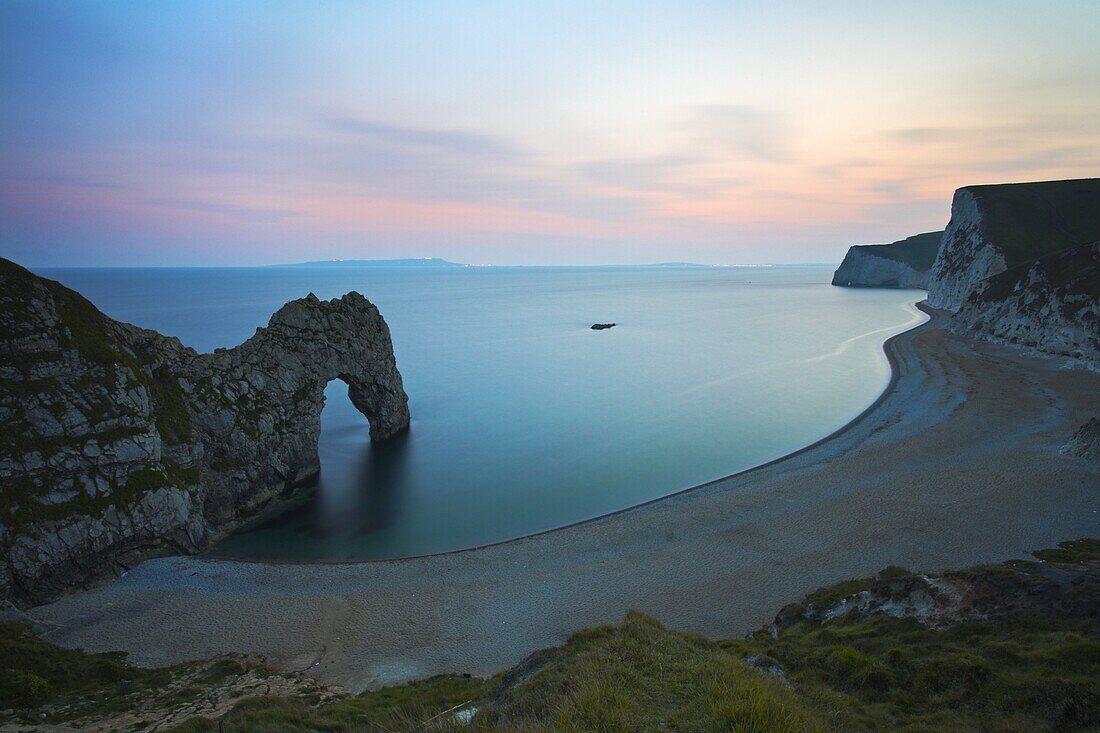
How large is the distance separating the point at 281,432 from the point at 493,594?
1736 cm

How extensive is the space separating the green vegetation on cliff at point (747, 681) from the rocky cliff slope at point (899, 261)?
631ft

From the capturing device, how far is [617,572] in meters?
20.7

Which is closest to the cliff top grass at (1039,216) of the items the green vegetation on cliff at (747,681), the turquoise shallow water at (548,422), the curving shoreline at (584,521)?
the turquoise shallow water at (548,422)

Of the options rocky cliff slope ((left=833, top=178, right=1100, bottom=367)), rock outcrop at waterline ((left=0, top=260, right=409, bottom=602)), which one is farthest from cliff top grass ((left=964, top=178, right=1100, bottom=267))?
rock outcrop at waterline ((left=0, top=260, right=409, bottom=602))

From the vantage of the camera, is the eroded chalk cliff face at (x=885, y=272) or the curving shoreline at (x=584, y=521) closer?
the curving shoreline at (x=584, y=521)

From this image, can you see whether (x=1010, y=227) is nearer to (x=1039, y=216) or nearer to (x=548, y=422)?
(x=1039, y=216)

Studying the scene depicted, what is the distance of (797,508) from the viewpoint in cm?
2542

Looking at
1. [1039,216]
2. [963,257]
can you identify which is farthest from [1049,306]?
[1039,216]

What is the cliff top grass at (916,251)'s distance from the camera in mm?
173500

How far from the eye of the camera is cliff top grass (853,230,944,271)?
173500mm

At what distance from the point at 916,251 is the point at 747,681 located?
21109 cm

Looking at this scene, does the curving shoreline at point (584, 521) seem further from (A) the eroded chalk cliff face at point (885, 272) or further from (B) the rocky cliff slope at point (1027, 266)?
(A) the eroded chalk cliff face at point (885, 272)

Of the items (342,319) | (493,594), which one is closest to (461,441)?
(342,319)

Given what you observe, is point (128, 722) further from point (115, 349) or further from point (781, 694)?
point (115, 349)
